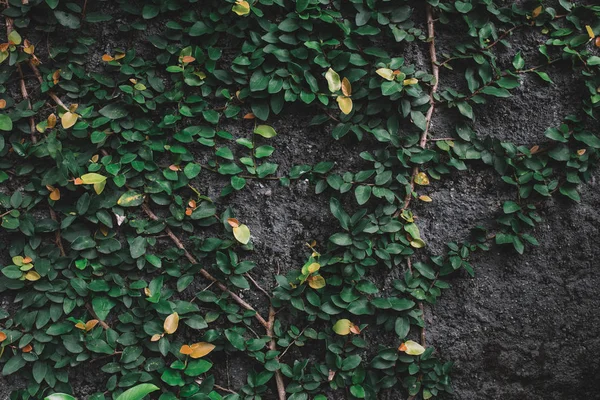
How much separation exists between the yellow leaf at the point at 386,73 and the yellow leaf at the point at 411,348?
0.91m

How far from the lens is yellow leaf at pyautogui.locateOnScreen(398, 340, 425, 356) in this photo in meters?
1.88

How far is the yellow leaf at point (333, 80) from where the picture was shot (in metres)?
1.88

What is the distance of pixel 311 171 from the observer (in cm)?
194

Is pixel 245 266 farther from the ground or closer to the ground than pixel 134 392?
closer to the ground

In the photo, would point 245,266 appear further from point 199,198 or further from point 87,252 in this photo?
point 87,252

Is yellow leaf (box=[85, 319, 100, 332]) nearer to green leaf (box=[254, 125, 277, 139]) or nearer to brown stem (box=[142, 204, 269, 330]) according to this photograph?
brown stem (box=[142, 204, 269, 330])

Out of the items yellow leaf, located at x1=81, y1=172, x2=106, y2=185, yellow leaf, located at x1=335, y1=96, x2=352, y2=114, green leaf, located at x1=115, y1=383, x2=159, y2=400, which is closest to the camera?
green leaf, located at x1=115, y1=383, x2=159, y2=400

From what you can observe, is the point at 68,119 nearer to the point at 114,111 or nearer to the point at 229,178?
the point at 114,111

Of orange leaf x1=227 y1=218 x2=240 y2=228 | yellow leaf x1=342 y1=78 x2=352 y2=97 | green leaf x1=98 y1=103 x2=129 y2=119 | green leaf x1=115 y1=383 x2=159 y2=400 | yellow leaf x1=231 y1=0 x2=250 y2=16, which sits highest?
yellow leaf x1=231 y1=0 x2=250 y2=16

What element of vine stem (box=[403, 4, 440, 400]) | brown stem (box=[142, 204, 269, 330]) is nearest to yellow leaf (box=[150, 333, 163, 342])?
brown stem (box=[142, 204, 269, 330])

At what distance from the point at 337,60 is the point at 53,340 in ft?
4.37

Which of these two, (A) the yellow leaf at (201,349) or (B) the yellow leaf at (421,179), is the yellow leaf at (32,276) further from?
(B) the yellow leaf at (421,179)

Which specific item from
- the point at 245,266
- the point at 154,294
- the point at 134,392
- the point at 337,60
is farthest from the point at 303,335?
the point at 337,60

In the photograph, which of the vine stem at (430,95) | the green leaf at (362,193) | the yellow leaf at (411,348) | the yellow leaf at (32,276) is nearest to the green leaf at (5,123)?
the yellow leaf at (32,276)
